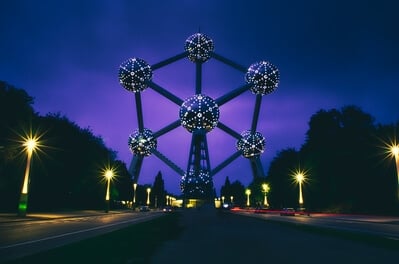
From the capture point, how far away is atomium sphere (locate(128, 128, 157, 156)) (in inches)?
4023

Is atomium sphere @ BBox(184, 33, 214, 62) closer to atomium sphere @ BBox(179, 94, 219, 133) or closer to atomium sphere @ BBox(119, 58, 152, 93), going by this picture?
atomium sphere @ BBox(119, 58, 152, 93)

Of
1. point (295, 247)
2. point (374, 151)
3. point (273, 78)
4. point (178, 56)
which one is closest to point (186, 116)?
point (178, 56)

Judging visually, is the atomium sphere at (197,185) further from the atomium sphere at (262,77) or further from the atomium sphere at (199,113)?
the atomium sphere at (262,77)

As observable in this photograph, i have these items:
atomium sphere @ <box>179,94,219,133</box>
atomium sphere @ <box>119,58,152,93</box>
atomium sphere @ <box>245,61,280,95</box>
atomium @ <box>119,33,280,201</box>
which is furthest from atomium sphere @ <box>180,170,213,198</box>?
atomium sphere @ <box>119,58,152,93</box>

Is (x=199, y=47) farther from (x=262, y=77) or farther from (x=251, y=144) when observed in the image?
(x=251, y=144)

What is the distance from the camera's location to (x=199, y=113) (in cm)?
8825

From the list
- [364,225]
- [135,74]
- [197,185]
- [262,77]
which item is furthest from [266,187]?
[364,225]

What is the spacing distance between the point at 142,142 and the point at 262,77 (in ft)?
122

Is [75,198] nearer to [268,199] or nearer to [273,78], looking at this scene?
[268,199]

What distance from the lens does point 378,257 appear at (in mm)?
10141

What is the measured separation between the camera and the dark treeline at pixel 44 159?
34406 millimetres

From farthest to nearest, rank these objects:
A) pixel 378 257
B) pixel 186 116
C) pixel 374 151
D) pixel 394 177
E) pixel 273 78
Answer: pixel 273 78, pixel 186 116, pixel 374 151, pixel 394 177, pixel 378 257

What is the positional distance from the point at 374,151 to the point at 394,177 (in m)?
4.35

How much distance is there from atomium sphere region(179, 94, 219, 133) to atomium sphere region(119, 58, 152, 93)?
497 inches
